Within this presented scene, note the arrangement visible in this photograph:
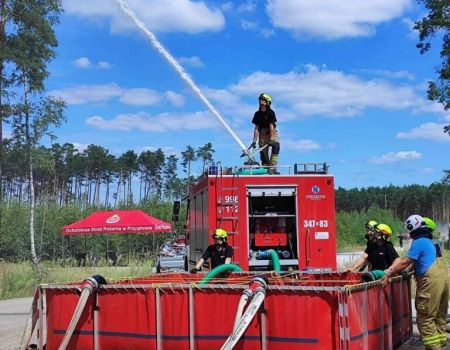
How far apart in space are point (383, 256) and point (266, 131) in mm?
4462

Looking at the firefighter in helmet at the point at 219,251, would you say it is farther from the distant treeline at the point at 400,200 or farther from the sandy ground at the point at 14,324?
the distant treeline at the point at 400,200

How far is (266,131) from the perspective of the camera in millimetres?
12430

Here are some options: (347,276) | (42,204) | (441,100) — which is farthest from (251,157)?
(42,204)

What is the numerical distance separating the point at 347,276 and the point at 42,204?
3358cm

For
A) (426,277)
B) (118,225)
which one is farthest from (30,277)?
(426,277)

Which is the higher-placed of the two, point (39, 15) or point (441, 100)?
point (39, 15)

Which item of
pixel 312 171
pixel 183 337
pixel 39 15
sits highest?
pixel 39 15

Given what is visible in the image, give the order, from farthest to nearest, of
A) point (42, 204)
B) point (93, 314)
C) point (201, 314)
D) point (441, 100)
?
point (42, 204)
point (441, 100)
point (93, 314)
point (201, 314)

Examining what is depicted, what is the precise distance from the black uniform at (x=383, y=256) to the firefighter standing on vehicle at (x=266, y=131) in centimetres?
383

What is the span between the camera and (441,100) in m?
19.8

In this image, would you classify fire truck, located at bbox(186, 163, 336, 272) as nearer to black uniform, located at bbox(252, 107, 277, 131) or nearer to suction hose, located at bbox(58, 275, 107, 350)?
black uniform, located at bbox(252, 107, 277, 131)

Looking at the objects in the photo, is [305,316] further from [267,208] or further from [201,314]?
[267,208]

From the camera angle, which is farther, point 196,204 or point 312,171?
point 196,204

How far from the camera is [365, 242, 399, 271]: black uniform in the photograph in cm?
874
